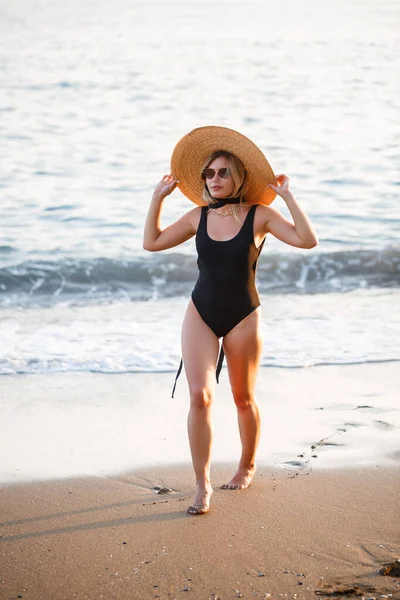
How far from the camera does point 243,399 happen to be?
4.83 metres

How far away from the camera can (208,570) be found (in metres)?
3.74

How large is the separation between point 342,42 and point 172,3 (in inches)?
208

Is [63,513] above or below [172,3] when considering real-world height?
below

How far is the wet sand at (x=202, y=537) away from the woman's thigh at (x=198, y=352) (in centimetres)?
65

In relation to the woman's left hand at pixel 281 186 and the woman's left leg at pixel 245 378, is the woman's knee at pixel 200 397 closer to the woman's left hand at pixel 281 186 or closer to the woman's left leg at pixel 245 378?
the woman's left leg at pixel 245 378

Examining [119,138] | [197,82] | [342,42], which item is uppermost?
[342,42]

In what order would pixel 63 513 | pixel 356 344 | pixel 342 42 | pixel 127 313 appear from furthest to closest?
pixel 342 42 → pixel 127 313 → pixel 356 344 → pixel 63 513

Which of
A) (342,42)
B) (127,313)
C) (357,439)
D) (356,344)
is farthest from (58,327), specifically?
(342,42)

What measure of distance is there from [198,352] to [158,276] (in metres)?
8.68

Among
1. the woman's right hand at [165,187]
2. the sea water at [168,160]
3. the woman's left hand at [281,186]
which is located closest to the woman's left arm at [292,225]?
the woman's left hand at [281,186]

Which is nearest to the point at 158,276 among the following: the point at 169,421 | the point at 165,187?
the point at 169,421

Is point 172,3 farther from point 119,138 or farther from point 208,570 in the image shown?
point 208,570

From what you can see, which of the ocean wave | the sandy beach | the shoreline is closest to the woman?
the sandy beach

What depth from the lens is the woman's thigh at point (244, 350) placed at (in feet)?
15.5
